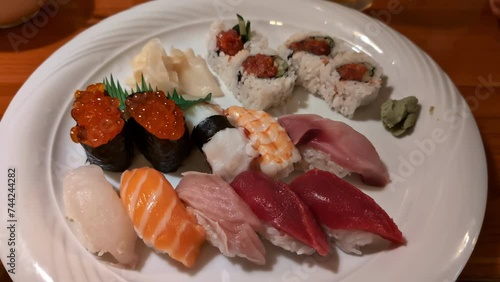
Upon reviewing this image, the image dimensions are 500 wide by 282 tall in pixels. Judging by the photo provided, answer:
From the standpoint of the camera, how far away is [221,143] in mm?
1757

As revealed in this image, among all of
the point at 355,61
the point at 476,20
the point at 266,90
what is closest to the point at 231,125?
the point at 266,90

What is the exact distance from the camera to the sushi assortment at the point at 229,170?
1545 millimetres

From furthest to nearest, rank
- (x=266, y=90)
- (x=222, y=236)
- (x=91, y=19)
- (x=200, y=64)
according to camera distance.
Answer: (x=91, y=19), (x=200, y=64), (x=266, y=90), (x=222, y=236)

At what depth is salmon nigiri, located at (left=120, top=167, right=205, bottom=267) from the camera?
153 centimetres

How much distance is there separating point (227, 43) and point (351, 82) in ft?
1.94

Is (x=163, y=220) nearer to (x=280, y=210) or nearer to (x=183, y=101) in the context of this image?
(x=280, y=210)

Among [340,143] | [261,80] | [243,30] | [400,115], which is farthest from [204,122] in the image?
[400,115]

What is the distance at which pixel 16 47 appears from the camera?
2461 millimetres

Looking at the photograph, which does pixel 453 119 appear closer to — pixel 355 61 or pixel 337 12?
pixel 355 61

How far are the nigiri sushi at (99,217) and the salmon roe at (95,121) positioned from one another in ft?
0.39

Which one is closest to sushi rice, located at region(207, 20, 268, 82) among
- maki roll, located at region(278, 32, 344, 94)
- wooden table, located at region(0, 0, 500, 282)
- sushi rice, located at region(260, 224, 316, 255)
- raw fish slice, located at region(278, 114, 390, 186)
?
maki roll, located at region(278, 32, 344, 94)

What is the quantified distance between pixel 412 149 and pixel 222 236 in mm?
858

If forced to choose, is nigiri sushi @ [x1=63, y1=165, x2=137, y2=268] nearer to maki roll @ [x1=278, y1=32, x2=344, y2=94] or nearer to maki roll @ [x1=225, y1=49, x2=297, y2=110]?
maki roll @ [x1=225, y1=49, x2=297, y2=110]

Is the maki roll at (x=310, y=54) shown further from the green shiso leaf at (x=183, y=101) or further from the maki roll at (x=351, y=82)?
the green shiso leaf at (x=183, y=101)
